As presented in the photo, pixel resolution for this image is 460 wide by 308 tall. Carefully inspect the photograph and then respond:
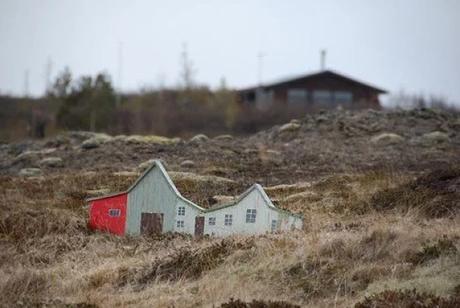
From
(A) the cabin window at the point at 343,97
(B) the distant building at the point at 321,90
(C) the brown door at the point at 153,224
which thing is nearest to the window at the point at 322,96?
(B) the distant building at the point at 321,90

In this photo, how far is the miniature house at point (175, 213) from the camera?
10.2 metres

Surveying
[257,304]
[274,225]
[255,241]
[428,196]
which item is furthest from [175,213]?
[428,196]

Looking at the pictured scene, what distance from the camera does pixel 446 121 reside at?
24125 mm

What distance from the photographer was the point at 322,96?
40.3 m

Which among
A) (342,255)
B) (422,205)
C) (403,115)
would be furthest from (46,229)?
(403,115)

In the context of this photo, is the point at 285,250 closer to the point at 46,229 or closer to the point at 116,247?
the point at 116,247

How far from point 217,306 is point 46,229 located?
461 cm

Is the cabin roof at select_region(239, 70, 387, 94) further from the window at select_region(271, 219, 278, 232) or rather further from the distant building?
the window at select_region(271, 219, 278, 232)

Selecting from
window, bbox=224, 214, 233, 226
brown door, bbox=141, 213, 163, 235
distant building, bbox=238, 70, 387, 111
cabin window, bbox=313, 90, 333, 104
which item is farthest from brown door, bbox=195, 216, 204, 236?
cabin window, bbox=313, 90, 333, 104

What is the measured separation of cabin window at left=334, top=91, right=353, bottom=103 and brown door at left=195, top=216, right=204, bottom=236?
1212 inches

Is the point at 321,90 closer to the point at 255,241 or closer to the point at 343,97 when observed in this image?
the point at 343,97

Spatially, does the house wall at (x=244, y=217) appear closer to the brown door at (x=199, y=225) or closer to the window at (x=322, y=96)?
the brown door at (x=199, y=225)

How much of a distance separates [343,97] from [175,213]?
31.1m

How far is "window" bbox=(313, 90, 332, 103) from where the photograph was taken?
132 feet
